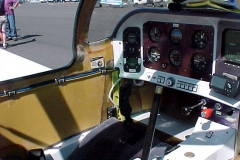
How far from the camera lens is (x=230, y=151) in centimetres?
227

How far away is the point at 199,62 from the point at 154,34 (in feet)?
1.78

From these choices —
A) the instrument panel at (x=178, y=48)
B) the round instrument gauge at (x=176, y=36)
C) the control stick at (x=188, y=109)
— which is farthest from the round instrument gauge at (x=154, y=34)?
the control stick at (x=188, y=109)

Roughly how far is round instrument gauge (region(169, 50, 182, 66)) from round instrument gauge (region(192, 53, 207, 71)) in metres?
0.15

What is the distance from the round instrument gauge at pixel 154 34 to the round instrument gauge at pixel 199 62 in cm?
42

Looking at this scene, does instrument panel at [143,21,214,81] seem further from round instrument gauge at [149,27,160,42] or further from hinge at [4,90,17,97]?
hinge at [4,90,17,97]

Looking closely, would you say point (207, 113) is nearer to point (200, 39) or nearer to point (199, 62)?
point (199, 62)

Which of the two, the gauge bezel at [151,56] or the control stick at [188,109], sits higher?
the gauge bezel at [151,56]

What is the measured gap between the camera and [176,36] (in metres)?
2.68

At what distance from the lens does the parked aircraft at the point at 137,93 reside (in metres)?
2.27

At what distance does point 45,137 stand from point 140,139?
850 mm

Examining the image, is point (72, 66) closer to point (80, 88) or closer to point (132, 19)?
point (80, 88)

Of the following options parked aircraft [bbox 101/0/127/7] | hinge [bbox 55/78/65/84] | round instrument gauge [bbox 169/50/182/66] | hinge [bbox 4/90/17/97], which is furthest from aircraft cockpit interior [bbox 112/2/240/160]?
hinge [bbox 4/90/17/97]

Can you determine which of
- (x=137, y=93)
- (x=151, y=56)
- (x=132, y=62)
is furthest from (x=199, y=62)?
(x=137, y=93)

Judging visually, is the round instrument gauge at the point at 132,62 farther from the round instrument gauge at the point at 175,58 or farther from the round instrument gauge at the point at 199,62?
the round instrument gauge at the point at 199,62
